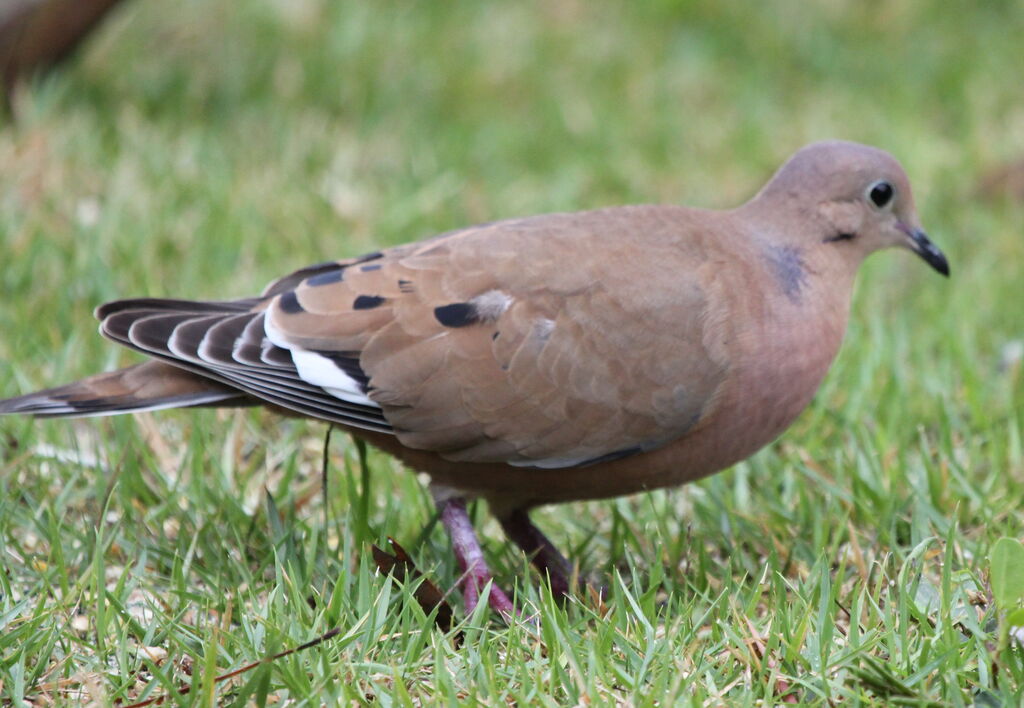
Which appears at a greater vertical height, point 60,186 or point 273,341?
point 60,186

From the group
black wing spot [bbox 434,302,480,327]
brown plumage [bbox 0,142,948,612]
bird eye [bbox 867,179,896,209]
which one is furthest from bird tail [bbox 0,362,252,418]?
bird eye [bbox 867,179,896,209]

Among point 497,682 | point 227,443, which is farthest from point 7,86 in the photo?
point 497,682

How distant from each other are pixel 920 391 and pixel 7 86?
4138 mm

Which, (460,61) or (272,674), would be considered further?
(460,61)

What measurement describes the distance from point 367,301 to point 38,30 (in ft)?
11.2

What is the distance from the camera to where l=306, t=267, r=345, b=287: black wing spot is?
3322 millimetres

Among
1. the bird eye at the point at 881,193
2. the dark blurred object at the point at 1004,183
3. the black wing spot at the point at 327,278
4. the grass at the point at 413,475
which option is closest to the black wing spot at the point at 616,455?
the grass at the point at 413,475

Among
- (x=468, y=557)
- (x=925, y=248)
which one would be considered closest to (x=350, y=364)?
(x=468, y=557)

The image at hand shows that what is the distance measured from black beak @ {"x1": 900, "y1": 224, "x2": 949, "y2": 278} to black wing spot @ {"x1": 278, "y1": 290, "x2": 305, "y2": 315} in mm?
1662

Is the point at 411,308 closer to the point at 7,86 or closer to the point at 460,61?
the point at 7,86

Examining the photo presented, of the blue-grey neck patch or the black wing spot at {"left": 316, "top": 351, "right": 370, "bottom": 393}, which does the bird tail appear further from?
the blue-grey neck patch

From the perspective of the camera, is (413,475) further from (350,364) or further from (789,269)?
(789,269)

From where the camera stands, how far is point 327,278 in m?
3.34

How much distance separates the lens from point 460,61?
720 cm
